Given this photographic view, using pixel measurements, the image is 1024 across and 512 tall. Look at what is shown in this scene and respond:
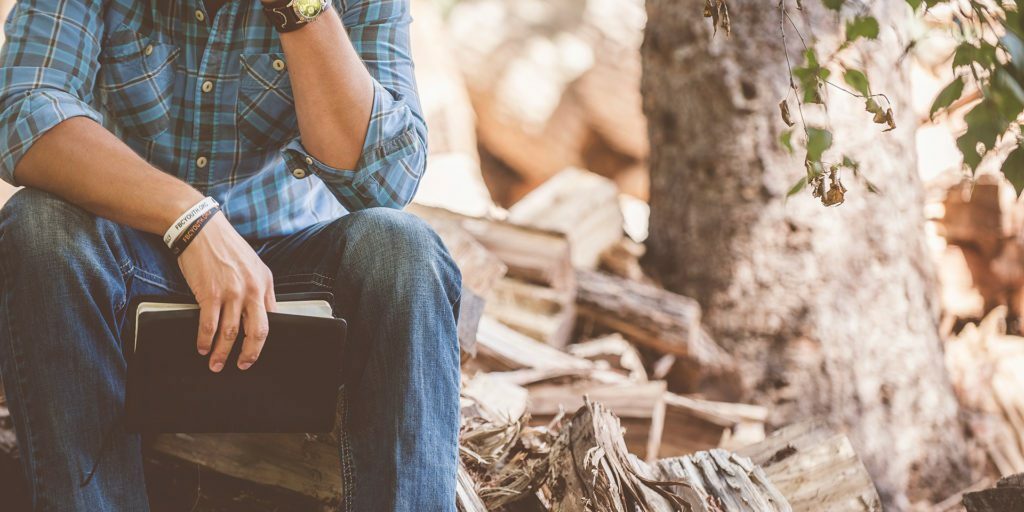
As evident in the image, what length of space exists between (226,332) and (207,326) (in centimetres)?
3

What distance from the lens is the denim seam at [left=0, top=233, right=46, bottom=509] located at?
1344mm

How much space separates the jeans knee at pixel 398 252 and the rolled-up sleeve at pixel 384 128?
108 millimetres

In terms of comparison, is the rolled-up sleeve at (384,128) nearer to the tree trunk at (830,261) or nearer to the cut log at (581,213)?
the tree trunk at (830,261)

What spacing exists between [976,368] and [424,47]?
19.7ft

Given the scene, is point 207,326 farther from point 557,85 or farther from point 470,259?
point 557,85

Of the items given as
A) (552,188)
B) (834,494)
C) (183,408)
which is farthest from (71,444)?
(552,188)

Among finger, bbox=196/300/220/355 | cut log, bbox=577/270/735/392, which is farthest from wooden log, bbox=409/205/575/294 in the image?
finger, bbox=196/300/220/355

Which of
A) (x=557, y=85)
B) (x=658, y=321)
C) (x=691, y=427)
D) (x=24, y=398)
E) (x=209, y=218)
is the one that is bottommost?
(x=557, y=85)

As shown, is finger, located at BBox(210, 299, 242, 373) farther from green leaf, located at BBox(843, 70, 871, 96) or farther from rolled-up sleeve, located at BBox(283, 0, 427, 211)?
green leaf, located at BBox(843, 70, 871, 96)

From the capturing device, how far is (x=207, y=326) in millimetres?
1313

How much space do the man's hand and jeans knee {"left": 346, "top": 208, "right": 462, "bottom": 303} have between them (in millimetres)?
173

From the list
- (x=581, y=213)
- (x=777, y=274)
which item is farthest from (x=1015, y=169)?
(x=581, y=213)

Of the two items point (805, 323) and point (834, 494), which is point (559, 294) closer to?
point (805, 323)

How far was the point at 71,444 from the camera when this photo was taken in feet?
4.36
